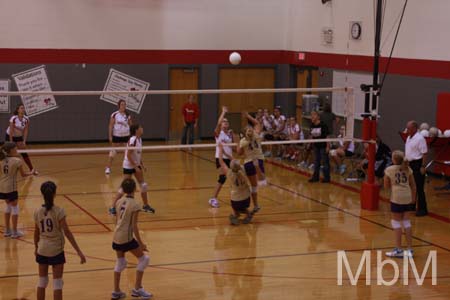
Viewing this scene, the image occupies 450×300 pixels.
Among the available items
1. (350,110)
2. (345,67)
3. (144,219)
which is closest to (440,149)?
(350,110)

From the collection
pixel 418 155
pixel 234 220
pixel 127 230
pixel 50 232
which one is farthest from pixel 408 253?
pixel 50 232

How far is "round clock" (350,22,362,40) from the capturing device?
22688mm

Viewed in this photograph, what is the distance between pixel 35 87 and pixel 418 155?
14.4m

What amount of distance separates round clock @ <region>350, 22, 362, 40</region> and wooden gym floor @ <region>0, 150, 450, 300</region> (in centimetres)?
526

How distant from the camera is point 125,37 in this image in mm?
25703

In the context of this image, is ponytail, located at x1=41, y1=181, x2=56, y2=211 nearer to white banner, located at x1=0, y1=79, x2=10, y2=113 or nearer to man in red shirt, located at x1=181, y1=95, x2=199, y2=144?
man in red shirt, located at x1=181, y1=95, x2=199, y2=144

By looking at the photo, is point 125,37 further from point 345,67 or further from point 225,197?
point 225,197

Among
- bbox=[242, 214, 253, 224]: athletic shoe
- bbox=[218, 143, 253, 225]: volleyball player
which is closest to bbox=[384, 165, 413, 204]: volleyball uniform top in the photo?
bbox=[218, 143, 253, 225]: volleyball player

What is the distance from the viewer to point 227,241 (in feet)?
44.4

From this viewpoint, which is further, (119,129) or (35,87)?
(35,87)

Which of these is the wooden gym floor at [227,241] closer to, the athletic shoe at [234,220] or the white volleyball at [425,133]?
the athletic shoe at [234,220]

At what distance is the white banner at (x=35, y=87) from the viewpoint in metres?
25.0

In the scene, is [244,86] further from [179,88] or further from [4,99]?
[4,99]

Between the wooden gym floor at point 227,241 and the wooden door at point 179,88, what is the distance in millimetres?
6520
